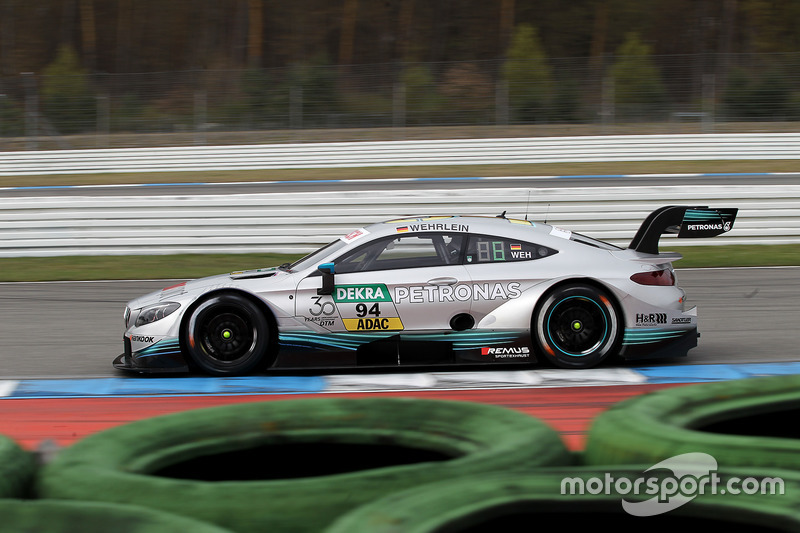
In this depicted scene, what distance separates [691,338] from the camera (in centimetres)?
716

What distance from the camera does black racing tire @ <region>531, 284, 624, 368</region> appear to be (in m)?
6.92

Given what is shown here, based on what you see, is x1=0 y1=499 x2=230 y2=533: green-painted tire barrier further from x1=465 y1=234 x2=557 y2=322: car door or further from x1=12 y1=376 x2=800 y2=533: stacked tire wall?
x1=465 y1=234 x2=557 y2=322: car door

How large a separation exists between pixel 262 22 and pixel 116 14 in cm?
838

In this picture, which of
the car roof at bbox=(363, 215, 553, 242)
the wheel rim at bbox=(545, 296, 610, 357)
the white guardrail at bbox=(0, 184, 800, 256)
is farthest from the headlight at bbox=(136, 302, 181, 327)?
the white guardrail at bbox=(0, 184, 800, 256)

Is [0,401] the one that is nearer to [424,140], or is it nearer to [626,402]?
[626,402]

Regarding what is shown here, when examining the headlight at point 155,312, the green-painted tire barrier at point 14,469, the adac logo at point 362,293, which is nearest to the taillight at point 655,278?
the adac logo at point 362,293

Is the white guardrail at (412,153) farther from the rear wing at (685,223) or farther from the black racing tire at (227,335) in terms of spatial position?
the black racing tire at (227,335)

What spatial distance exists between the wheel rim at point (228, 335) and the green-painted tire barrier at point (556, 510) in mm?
4485

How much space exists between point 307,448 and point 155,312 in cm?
398

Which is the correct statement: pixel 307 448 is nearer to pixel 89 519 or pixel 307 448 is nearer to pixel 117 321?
pixel 89 519

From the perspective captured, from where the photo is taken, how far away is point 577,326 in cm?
701

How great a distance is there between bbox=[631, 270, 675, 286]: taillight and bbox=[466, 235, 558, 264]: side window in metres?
0.70

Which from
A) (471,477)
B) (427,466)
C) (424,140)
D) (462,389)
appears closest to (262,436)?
(427,466)

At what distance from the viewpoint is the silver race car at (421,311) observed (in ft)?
22.5
